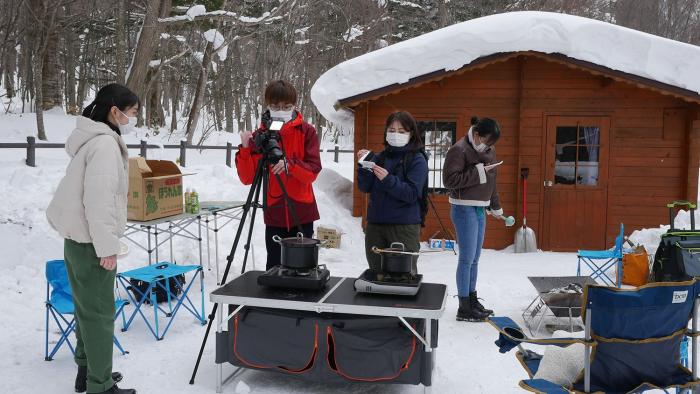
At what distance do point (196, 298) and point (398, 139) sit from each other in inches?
117

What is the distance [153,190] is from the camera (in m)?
5.93

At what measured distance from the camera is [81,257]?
3260mm

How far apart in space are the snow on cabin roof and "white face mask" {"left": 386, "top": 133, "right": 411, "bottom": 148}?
4.91 meters

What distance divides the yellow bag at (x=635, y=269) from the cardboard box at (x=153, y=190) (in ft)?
15.3

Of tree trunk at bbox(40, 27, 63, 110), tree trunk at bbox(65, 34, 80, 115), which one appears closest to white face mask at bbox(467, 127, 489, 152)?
tree trunk at bbox(40, 27, 63, 110)

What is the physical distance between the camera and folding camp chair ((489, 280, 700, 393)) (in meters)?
2.61

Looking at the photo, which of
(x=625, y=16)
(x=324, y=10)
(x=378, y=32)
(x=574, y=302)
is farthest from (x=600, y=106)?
(x=625, y=16)

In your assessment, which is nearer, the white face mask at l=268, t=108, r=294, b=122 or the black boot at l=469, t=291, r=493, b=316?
the white face mask at l=268, t=108, r=294, b=122

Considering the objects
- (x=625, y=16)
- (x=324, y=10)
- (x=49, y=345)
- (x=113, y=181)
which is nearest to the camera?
(x=113, y=181)

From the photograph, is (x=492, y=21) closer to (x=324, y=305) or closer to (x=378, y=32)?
(x=324, y=305)

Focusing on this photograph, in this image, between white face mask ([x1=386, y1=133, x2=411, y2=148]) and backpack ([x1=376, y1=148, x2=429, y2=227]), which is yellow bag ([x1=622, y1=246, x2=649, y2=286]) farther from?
white face mask ([x1=386, y1=133, x2=411, y2=148])

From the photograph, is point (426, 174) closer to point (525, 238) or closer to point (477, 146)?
point (477, 146)

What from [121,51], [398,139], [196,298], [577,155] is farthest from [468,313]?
[121,51]

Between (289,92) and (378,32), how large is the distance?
857 inches
